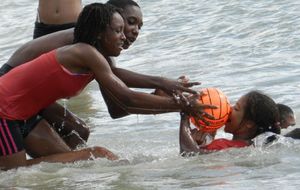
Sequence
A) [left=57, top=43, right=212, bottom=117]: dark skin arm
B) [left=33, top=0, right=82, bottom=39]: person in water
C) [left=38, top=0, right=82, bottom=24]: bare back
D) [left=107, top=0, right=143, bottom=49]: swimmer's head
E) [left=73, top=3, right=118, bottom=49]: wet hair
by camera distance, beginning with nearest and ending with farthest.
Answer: [left=57, top=43, right=212, bottom=117]: dark skin arm
[left=73, top=3, right=118, bottom=49]: wet hair
[left=107, top=0, right=143, bottom=49]: swimmer's head
[left=33, top=0, right=82, bottom=39]: person in water
[left=38, top=0, right=82, bottom=24]: bare back

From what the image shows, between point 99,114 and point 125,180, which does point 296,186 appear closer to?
point 125,180

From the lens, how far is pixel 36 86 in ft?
20.6

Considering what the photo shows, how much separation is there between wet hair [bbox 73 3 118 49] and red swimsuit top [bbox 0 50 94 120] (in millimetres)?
232

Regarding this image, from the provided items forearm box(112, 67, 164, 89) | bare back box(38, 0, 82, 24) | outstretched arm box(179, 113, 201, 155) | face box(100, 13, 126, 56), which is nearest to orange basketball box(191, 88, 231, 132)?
outstretched arm box(179, 113, 201, 155)

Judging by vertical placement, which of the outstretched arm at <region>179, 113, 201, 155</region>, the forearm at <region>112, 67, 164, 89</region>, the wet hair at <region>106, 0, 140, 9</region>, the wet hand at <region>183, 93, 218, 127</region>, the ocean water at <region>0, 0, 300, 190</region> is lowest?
the ocean water at <region>0, 0, 300, 190</region>

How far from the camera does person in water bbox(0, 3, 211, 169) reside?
244 inches

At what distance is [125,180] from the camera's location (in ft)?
21.1

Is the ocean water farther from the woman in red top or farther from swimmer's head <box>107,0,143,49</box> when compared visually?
swimmer's head <box>107,0,143,49</box>

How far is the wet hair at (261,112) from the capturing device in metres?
6.91

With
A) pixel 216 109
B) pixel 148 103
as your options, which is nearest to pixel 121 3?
pixel 148 103

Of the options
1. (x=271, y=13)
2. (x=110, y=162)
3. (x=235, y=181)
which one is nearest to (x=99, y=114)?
(x=110, y=162)

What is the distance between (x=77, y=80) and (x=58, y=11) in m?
2.67

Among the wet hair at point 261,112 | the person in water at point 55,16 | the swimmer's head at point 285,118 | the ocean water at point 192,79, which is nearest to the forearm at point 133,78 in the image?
the ocean water at point 192,79

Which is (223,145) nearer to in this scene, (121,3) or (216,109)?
(216,109)
